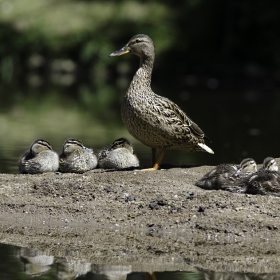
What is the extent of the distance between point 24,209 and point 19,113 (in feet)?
36.2

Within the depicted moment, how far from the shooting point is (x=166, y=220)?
7113 millimetres

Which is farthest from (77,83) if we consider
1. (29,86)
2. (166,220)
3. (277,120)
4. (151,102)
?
(166,220)

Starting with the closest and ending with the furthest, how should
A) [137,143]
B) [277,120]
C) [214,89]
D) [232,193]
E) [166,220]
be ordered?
1. [166,220]
2. [232,193]
3. [137,143]
4. [277,120]
5. [214,89]

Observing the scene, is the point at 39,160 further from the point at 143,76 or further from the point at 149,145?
the point at 143,76

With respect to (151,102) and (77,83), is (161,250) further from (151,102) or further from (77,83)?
(77,83)

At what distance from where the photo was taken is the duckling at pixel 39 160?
9.13 meters

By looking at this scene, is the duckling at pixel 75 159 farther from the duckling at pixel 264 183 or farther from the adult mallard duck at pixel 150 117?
the duckling at pixel 264 183

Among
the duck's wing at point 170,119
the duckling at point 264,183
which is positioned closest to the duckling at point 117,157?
the duck's wing at point 170,119

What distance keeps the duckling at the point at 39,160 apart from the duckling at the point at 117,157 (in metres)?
0.61

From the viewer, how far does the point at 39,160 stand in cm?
912

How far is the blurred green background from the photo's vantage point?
75.3ft

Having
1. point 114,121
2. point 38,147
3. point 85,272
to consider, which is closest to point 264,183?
point 85,272

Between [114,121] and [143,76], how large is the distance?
8.10 meters

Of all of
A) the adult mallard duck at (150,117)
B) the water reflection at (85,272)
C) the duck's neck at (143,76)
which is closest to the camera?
the water reflection at (85,272)
